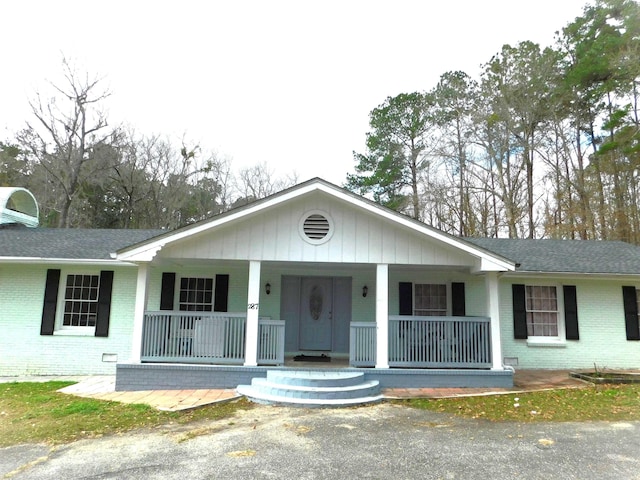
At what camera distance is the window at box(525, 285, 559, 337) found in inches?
422

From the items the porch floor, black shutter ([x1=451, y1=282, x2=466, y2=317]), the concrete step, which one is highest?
black shutter ([x1=451, y1=282, x2=466, y2=317])

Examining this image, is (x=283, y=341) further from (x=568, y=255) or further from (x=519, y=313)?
(x=568, y=255)

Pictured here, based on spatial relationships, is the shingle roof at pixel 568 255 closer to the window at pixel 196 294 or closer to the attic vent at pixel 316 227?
the attic vent at pixel 316 227

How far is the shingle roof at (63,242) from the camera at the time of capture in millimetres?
9938

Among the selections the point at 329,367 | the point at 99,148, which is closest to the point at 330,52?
the point at 329,367

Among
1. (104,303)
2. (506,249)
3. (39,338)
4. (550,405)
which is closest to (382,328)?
(550,405)

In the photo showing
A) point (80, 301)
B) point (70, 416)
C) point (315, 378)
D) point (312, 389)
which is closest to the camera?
point (70, 416)

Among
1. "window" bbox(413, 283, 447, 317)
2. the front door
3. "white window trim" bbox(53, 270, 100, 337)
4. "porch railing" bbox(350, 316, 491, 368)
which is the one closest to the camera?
"porch railing" bbox(350, 316, 491, 368)

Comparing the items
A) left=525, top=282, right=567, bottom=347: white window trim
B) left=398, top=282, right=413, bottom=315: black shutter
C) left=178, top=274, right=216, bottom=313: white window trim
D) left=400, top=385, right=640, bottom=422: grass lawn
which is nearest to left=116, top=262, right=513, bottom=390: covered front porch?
left=400, top=385, right=640, bottom=422: grass lawn

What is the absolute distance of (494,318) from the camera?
→ 28.1ft

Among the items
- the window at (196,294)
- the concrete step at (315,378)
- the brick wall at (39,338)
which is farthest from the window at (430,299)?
the brick wall at (39,338)

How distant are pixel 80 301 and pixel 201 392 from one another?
4.52 meters

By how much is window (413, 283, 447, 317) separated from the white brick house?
29 millimetres

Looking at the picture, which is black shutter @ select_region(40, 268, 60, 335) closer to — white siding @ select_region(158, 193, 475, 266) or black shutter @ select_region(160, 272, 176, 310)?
black shutter @ select_region(160, 272, 176, 310)
